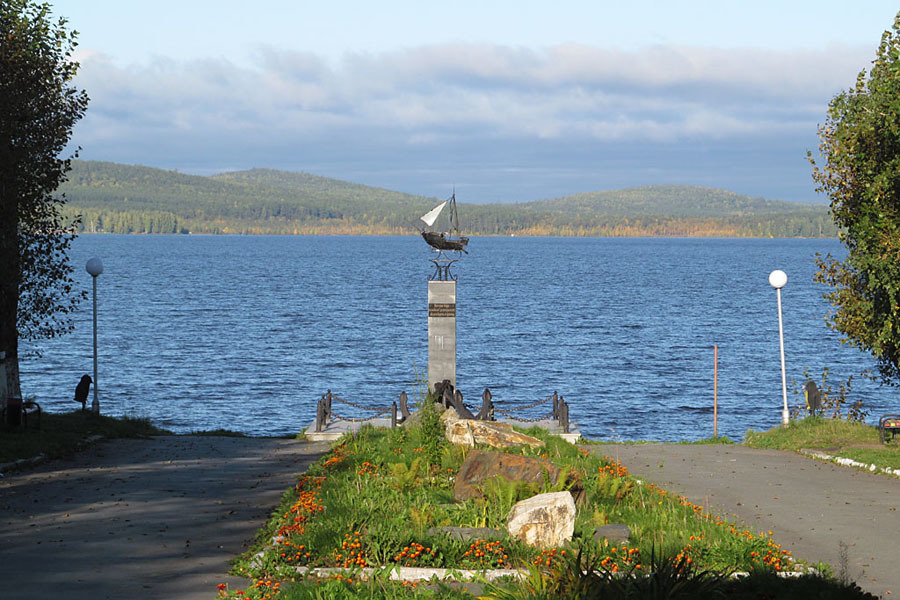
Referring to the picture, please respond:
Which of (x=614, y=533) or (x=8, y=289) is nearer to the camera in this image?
(x=614, y=533)

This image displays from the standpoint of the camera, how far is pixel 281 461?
70.0 ft

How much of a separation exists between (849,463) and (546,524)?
11066 mm

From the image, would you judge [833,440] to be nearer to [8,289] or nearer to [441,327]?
[441,327]

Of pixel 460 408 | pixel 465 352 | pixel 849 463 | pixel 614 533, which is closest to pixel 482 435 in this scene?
pixel 460 408

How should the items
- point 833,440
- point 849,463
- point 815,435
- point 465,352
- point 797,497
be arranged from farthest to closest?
point 465,352 < point 815,435 < point 833,440 < point 849,463 < point 797,497

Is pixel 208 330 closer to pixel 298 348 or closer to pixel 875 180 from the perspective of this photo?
pixel 298 348

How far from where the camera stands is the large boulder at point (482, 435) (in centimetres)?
1881

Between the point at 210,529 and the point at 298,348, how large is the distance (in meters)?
49.3

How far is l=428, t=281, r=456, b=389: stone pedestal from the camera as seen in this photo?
28.4 m

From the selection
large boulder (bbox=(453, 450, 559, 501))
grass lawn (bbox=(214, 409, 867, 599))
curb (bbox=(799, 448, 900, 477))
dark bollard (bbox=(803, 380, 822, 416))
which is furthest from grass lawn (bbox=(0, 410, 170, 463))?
dark bollard (bbox=(803, 380, 822, 416))

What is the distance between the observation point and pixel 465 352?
6069 centimetres

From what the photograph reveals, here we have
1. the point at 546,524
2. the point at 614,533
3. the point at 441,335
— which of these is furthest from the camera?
the point at 441,335

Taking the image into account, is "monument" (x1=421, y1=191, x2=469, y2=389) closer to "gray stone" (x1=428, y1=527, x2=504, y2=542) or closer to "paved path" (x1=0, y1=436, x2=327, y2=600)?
→ "paved path" (x1=0, y1=436, x2=327, y2=600)

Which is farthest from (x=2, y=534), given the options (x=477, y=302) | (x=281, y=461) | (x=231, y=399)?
(x=477, y=302)
